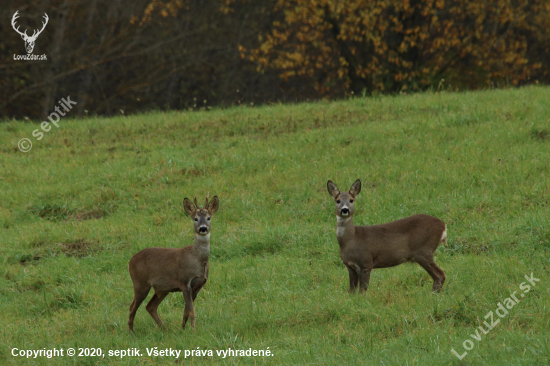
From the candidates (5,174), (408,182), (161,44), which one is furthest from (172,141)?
(161,44)

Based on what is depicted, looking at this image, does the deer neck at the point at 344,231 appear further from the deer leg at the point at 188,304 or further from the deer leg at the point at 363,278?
the deer leg at the point at 188,304

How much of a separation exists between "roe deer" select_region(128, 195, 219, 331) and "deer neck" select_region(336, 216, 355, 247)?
5.06 ft

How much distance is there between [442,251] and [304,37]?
16865mm

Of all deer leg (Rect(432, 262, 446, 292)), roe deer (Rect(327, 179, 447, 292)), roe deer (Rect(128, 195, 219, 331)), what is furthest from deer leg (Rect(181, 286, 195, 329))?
deer leg (Rect(432, 262, 446, 292))

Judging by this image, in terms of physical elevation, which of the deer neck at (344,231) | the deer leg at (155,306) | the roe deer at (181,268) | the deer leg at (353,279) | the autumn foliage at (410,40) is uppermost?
the autumn foliage at (410,40)

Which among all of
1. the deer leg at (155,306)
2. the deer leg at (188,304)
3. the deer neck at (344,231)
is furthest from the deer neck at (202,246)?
the deer neck at (344,231)

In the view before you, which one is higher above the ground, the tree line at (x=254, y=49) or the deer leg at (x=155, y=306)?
the tree line at (x=254, y=49)

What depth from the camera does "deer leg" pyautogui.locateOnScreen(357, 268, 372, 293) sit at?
765 centimetres

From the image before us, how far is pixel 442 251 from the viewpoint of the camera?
9359 mm

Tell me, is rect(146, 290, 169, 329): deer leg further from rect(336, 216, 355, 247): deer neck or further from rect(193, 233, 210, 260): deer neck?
rect(336, 216, 355, 247): deer neck

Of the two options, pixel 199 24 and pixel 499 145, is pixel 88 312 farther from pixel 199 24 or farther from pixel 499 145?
pixel 199 24

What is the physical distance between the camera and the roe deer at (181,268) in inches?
282

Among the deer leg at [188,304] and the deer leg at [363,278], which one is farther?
the deer leg at [363,278]

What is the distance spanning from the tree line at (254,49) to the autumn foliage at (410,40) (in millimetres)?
53
